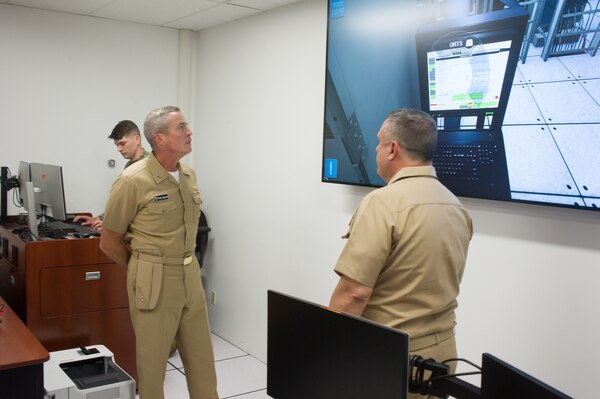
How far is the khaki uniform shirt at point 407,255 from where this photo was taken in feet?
5.73

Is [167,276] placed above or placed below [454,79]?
below

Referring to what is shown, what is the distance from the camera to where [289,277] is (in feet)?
13.0

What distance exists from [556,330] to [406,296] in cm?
100

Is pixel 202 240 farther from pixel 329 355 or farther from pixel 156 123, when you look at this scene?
pixel 329 355

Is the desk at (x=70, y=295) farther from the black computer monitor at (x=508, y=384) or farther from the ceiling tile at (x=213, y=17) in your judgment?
the black computer monitor at (x=508, y=384)

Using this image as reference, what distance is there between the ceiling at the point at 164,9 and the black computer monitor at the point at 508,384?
10.7ft

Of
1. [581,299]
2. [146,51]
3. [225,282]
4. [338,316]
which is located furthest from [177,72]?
[338,316]

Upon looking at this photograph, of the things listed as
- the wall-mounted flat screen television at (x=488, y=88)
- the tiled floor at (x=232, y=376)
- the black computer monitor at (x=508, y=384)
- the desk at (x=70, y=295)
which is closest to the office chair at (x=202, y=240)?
the tiled floor at (x=232, y=376)

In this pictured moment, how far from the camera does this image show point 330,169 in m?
3.39

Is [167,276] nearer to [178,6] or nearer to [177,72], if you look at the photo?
[178,6]

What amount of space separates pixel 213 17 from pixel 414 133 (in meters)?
3.02

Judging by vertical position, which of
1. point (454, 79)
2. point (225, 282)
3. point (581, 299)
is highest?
point (454, 79)

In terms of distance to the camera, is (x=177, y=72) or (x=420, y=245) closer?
(x=420, y=245)

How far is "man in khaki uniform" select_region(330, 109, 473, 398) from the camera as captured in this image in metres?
1.75
